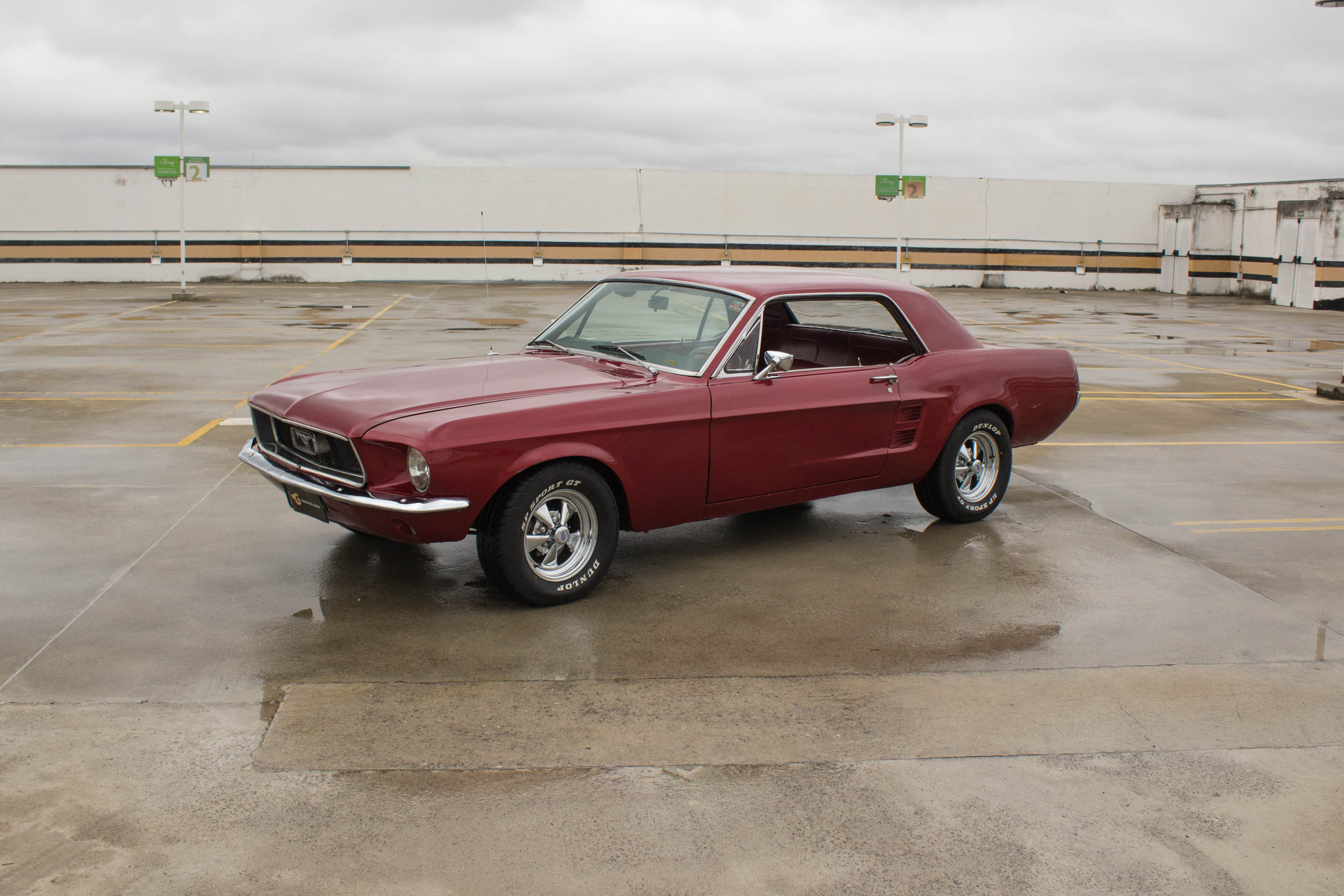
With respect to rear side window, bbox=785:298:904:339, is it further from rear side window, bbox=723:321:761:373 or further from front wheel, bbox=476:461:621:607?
front wheel, bbox=476:461:621:607

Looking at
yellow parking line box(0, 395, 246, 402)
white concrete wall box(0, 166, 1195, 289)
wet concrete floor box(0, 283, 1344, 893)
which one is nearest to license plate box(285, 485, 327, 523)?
wet concrete floor box(0, 283, 1344, 893)

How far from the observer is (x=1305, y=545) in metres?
6.43

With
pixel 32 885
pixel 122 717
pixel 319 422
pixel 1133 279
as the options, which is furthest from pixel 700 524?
pixel 1133 279

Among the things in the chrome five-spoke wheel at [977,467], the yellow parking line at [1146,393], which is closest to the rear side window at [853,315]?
the chrome five-spoke wheel at [977,467]

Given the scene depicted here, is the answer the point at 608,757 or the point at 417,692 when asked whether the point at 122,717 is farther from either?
the point at 608,757

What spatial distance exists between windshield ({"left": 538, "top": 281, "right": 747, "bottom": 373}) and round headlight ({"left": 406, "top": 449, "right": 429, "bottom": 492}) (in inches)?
58.8

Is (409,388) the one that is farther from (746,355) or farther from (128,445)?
(128,445)

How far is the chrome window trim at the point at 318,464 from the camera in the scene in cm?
480

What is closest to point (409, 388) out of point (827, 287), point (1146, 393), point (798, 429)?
point (798, 429)

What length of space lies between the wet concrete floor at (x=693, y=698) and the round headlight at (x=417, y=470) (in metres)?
0.66

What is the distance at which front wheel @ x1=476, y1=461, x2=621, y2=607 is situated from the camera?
193 inches

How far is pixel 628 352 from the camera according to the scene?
19.6 ft

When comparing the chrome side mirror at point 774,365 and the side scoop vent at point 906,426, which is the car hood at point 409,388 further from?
the side scoop vent at point 906,426

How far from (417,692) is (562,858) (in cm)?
131
